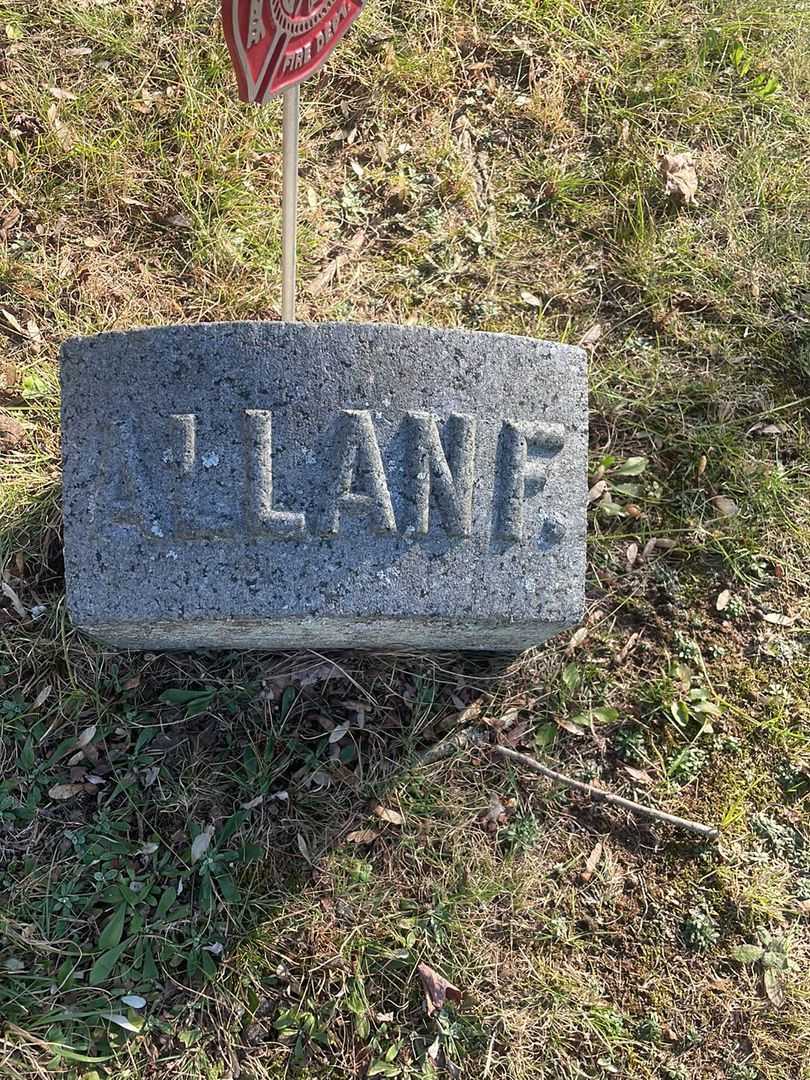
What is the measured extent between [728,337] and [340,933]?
7.39ft

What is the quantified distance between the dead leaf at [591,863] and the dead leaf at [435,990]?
479 millimetres

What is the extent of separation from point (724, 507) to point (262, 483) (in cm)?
169

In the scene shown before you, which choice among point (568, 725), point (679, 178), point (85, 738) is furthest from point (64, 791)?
point (679, 178)

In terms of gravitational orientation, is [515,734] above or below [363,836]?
above

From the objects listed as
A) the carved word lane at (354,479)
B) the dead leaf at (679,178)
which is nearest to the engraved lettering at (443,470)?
the carved word lane at (354,479)

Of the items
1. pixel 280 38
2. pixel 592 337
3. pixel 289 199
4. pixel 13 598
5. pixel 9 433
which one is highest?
pixel 280 38

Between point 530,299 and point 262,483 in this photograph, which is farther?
point 530,299

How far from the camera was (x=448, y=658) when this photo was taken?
2643mm

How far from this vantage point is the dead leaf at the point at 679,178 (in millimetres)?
3039

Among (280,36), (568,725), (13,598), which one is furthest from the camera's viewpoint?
(568,725)

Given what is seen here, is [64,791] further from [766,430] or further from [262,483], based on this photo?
[766,430]

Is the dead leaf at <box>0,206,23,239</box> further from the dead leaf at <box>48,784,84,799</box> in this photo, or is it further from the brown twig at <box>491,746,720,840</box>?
the brown twig at <box>491,746,720,840</box>

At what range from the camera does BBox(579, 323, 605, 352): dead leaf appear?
2939mm

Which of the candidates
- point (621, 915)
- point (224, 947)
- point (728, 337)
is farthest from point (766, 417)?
point (224, 947)
